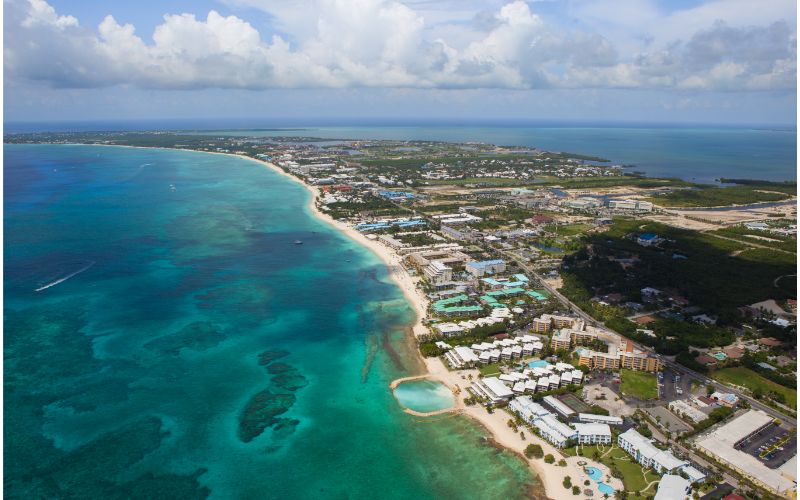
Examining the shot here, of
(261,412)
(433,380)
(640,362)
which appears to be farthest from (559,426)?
(261,412)

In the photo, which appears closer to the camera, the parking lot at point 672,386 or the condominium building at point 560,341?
the parking lot at point 672,386

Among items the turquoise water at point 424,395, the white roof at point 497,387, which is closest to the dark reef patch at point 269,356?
the turquoise water at point 424,395

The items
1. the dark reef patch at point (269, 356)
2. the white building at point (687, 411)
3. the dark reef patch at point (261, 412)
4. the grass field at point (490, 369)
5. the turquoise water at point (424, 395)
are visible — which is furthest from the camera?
the dark reef patch at point (269, 356)

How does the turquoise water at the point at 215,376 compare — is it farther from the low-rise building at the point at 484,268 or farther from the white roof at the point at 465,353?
the low-rise building at the point at 484,268

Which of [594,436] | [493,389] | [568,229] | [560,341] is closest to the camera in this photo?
[594,436]

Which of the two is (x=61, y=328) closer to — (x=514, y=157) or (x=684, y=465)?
(x=684, y=465)

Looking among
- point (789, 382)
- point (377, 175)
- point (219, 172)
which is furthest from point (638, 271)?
point (219, 172)

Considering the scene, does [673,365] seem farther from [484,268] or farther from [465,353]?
[484,268]
